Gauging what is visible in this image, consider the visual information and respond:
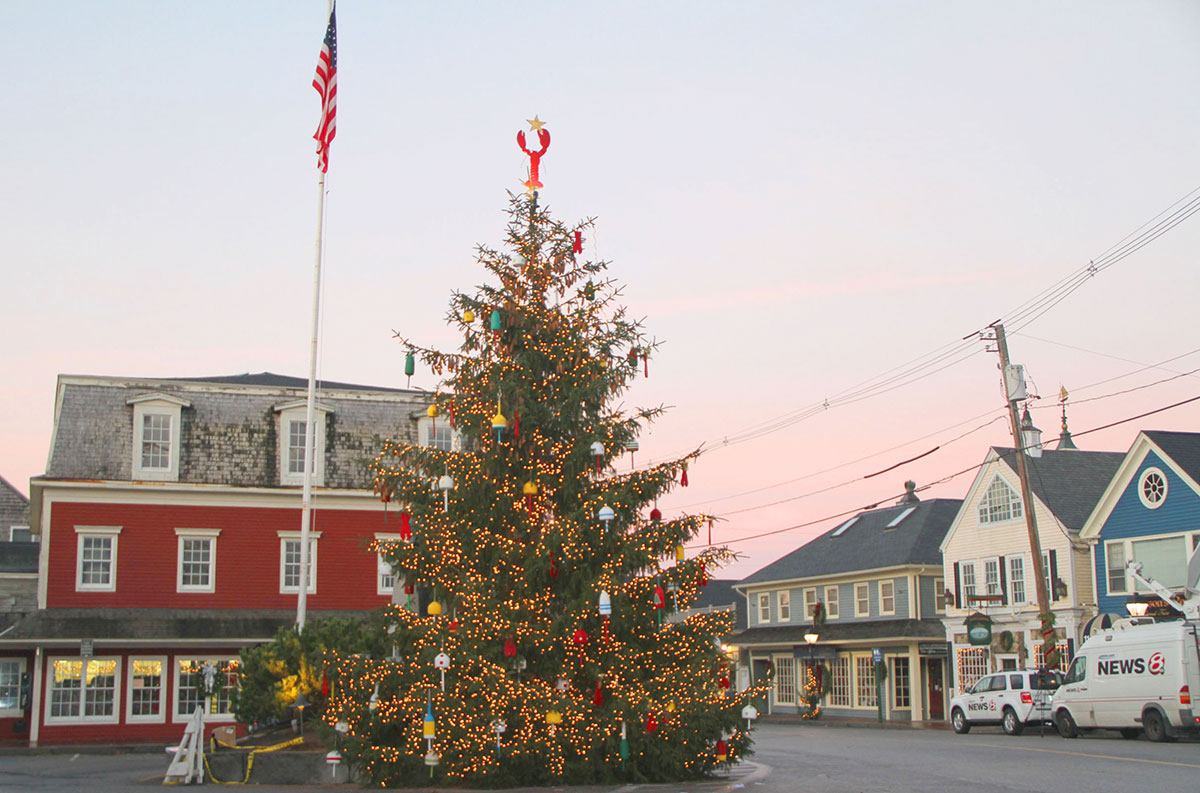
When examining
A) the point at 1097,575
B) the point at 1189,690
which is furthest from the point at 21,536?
the point at 1189,690

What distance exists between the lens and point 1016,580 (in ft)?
139

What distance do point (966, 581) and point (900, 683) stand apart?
568 centimetres

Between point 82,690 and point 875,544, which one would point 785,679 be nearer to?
point 875,544

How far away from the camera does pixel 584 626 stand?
17.3 meters

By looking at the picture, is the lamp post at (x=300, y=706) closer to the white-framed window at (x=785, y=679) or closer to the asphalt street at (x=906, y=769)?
the asphalt street at (x=906, y=769)

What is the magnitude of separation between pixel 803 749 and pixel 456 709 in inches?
452

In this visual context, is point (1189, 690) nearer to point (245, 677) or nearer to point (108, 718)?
point (245, 677)

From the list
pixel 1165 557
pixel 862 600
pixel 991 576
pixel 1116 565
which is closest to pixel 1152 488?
pixel 1165 557

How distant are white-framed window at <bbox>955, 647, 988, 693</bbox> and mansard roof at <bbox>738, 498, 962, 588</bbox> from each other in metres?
4.59

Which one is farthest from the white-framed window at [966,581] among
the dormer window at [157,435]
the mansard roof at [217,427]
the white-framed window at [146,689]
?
the dormer window at [157,435]

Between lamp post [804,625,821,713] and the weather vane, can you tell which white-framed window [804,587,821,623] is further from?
the weather vane

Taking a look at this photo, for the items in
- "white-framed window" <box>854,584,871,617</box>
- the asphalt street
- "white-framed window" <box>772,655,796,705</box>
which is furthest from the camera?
"white-framed window" <box>772,655,796,705</box>

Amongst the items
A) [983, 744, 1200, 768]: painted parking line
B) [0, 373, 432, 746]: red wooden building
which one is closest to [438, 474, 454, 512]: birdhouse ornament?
[983, 744, 1200, 768]: painted parking line

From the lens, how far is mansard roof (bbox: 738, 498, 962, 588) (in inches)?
1925
